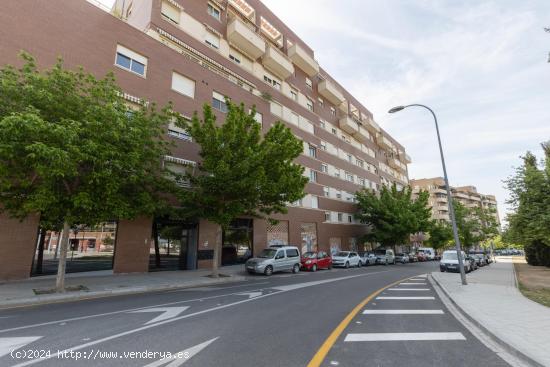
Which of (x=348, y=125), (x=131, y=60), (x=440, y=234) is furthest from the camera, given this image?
(x=440, y=234)

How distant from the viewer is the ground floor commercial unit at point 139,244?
38.6ft

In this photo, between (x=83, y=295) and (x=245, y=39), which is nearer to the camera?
(x=83, y=295)

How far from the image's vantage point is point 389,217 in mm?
31938

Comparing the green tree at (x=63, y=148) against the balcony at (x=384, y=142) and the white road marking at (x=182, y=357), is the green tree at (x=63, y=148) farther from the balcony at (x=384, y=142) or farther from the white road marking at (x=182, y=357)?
the balcony at (x=384, y=142)

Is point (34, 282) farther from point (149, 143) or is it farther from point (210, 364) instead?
point (210, 364)

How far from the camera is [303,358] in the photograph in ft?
14.0

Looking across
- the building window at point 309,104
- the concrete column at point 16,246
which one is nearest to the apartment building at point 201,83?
the concrete column at point 16,246

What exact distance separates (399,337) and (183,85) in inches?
746

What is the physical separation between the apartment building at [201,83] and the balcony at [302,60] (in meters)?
0.12

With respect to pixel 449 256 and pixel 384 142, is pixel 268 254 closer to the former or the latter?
pixel 449 256

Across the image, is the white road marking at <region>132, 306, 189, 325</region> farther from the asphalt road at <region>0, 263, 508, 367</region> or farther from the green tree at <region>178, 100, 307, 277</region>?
the green tree at <region>178, 100, 307, 277</region>

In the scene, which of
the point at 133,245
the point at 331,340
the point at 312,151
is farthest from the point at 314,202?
the point at 331,340

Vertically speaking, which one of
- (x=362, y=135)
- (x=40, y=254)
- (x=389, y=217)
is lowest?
(x=40, y=254)

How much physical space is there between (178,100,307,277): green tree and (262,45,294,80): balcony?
12.7m
